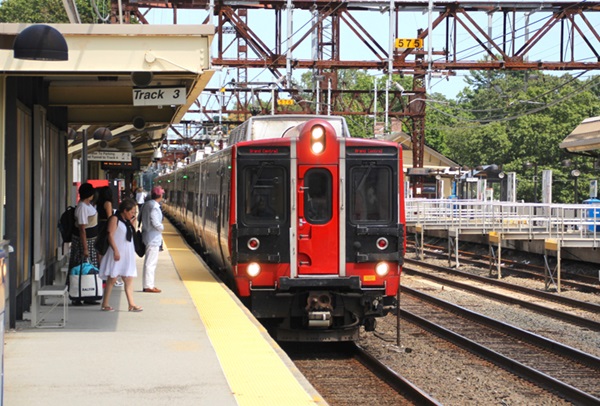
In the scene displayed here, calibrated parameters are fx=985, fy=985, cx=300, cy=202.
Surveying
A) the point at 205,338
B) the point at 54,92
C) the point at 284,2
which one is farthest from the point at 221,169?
the point at 284,2

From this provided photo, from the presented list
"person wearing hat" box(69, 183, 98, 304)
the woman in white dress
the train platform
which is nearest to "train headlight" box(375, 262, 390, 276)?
the train platform

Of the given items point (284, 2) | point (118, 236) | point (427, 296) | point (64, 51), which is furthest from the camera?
point (284, 2)

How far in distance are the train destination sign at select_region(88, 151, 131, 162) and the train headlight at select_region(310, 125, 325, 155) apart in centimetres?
1023

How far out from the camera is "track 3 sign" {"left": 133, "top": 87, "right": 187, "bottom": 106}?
38.1 ft

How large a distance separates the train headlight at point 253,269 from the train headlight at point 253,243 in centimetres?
20

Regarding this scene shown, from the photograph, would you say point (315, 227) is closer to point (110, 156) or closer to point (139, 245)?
point (139, 245)

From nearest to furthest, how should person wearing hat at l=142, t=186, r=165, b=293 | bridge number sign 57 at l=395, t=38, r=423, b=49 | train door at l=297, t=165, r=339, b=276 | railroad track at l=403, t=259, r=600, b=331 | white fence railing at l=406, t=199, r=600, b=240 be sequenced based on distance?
train door at l=297, t=165, r=339, b=276, person wearing hat at l=142, t=186, r=165, b=293, railroad track at l=403, t=259, r=600, b=331, white fence railing at l=406, t=199, r=600, b=240, bridge number sign 57 at l=395, t=38, r=423, b=49

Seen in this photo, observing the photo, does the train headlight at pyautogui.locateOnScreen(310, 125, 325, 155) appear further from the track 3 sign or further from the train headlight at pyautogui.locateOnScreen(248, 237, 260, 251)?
the track 3 sign

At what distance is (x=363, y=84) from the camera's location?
94.0 metres

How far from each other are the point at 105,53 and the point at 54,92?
4228 mm

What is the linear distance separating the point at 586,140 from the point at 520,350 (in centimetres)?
1270

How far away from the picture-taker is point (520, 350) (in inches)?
547

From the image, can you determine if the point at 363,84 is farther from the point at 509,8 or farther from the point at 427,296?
the point at 427,296

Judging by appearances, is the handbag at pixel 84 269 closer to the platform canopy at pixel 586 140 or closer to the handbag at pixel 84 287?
the handbag at pixel 84 287
